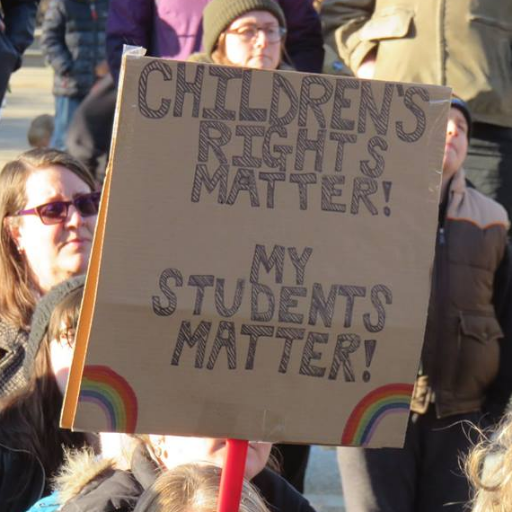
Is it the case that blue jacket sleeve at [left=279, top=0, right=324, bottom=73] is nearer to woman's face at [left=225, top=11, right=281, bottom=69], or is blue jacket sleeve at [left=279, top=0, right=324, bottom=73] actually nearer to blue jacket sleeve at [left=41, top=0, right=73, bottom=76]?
woman's face at [left=225, top=11, right=281, bottom=69]

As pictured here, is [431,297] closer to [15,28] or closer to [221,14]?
[221,14]

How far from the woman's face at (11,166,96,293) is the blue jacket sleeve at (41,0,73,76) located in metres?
4.33

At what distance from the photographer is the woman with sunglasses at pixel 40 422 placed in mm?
3381

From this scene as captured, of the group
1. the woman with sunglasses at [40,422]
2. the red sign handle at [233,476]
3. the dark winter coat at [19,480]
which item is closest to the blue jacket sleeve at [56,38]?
the woman with sunglasses at [40,422]

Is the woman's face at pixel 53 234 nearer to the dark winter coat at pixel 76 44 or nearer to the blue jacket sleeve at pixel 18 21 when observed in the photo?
the blue jacket sleeve at pixel 18 21

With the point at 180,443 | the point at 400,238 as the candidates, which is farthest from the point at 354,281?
the point at 180,443

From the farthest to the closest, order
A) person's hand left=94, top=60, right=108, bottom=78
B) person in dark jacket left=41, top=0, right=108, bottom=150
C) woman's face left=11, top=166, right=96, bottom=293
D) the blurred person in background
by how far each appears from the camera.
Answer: person in dark jacket left=41, top=0, right=108, bottom=150 → person's hand left=94, top=60, right=108, bottom=78 → the blurred person in background → woman's face left=11, top=166, right=96, bottom=293

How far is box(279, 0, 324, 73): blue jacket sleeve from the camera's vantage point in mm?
5129

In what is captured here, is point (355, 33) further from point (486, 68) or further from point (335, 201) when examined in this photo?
point (335, 201)

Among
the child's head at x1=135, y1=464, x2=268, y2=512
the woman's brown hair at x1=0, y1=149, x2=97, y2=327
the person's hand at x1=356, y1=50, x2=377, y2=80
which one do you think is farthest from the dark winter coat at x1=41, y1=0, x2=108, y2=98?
the child's head at x1=135, y1=464, x2=268, y2=512

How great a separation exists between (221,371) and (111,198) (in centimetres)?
34

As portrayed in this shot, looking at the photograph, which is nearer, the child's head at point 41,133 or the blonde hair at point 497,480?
the blonde hair at point 497,480

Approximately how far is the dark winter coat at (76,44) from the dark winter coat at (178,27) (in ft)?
9.74

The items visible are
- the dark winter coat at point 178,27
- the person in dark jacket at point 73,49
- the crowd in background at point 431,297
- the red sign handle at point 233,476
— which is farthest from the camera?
the person in dark jacket at point 73,49
